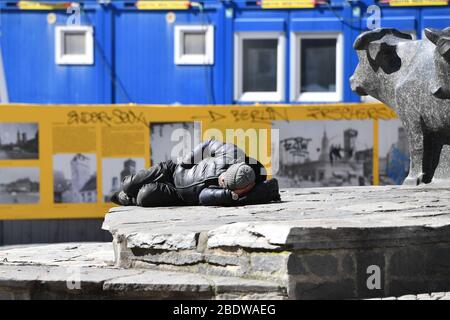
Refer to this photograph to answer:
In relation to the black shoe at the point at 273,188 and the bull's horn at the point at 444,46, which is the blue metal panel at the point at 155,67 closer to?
the bull's horn at the point at 444,46

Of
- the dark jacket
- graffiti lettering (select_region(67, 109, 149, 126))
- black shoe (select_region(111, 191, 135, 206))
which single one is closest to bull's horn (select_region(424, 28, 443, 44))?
the dark jacket

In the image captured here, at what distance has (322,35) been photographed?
16922 millimetres

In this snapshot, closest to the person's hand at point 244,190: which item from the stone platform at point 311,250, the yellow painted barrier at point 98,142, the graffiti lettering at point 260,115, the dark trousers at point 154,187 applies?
the dark trousers at point 154,187

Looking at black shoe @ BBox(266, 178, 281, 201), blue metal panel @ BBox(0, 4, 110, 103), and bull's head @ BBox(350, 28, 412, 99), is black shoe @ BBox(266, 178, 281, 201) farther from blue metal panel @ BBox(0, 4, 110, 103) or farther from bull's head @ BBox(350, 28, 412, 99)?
blue metal panel @ BBox(0, 4, 110, 103)

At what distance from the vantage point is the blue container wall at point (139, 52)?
16766 millimetres

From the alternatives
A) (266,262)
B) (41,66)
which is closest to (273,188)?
(266,262)

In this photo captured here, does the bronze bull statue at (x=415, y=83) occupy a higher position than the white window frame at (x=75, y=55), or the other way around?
the white window frame at (x=75, y=55)

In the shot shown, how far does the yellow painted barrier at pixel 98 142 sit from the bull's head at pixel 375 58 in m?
3.28

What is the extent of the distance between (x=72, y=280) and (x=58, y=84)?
11409 mm

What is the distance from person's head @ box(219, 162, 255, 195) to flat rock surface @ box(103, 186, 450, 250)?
19cm

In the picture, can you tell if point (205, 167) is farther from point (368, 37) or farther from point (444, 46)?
point (368, 37)

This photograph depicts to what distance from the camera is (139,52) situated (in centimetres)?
1691

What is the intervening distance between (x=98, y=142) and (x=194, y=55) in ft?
12.7

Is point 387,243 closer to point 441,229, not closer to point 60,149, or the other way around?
point 441,229
